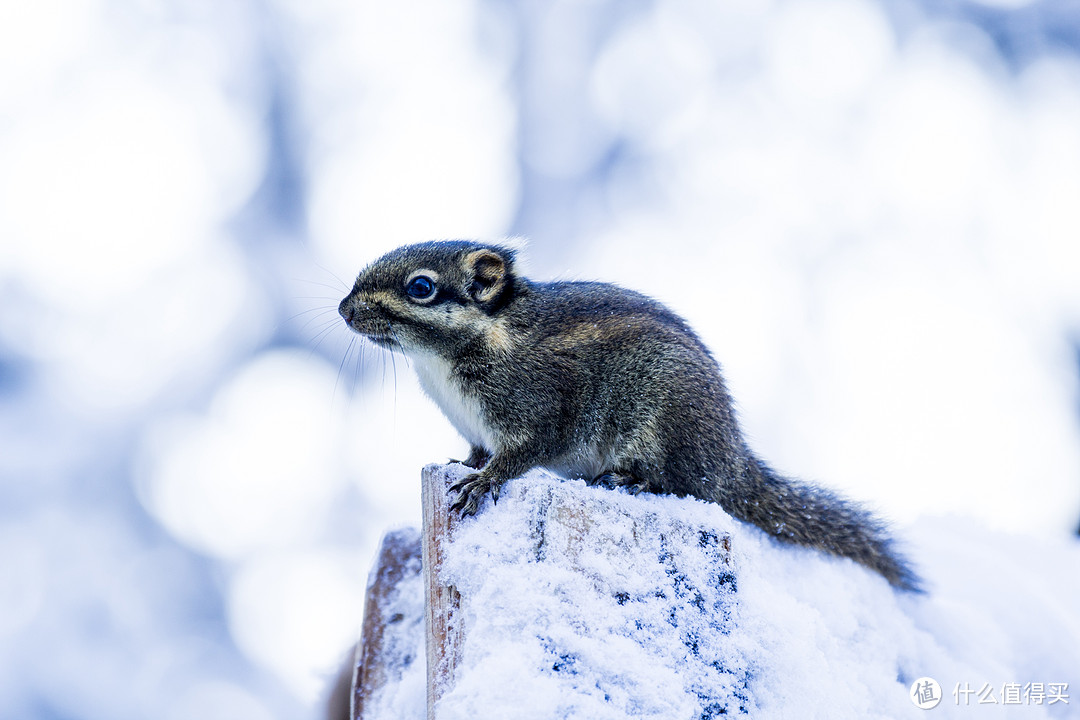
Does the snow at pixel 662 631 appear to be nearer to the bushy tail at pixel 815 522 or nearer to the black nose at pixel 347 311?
the bushy tail at pixel 815 522

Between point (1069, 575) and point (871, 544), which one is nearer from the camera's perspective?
point (871, 544)

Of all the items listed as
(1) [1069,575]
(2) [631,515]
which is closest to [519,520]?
(2) [631,515]

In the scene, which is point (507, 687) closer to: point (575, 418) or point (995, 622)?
point (575, 418)

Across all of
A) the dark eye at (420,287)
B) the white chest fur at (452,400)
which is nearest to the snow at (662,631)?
the white chest fur at (452,400)

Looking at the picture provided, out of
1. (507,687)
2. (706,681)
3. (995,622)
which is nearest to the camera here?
(507,687)

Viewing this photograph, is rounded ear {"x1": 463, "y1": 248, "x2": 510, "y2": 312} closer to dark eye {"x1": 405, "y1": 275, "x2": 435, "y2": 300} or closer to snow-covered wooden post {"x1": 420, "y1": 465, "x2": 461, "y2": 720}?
dark eye {"x1": 405, "y1": 275, "x2": 435, "y2": 300}

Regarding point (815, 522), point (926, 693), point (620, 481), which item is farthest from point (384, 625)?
point (926, 693)
